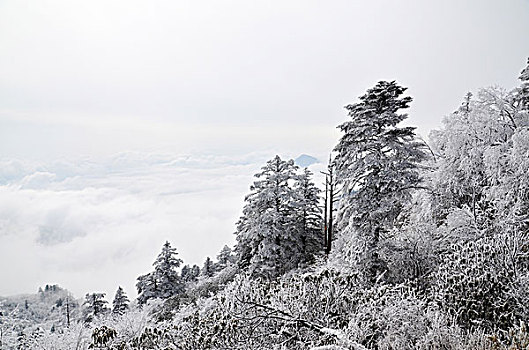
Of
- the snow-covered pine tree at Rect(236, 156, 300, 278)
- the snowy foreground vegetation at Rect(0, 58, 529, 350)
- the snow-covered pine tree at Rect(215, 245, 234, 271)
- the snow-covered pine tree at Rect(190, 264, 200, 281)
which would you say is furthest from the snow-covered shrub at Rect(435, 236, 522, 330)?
the snow-covered pine tree at Rect(190, 264, 200, 281)

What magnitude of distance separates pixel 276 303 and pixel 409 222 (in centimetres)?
843

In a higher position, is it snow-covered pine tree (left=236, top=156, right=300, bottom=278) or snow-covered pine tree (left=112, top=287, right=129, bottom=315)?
snow-covered pine tree (left=236, top=156, right=300, bottom=278)

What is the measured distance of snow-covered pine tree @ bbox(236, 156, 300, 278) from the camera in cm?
1869

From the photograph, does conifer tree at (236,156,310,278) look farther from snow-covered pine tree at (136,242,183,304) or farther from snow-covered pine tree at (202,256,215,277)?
snow-covered pine tree at (202,256,215,277)

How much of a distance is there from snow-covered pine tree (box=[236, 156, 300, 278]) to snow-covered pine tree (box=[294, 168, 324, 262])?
1.44ft

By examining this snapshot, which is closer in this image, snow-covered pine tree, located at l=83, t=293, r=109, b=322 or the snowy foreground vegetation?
the snowy foreground vegetation

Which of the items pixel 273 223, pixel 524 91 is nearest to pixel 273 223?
pixel 273 223

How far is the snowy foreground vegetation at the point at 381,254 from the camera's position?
22.1 feet

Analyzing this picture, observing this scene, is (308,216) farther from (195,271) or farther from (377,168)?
(195,271)

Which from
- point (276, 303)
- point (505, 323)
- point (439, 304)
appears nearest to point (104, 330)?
point (276, 303)

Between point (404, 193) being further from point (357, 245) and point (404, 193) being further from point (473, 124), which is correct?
point (473, 124)

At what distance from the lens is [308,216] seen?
2050 centimetres

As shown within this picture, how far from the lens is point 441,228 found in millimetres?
11836

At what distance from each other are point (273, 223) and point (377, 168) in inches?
314
